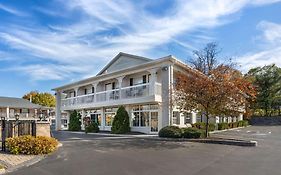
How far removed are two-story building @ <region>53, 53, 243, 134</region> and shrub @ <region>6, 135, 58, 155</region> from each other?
11830mm

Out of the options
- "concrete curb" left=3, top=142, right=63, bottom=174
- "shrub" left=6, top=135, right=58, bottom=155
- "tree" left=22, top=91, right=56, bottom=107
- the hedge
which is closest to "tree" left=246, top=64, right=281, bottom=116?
the hedge

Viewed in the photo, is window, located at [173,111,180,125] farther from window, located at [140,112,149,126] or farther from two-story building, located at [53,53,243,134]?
window, located at [140,112,149,126]

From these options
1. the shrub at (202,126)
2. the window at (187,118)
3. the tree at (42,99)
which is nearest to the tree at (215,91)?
the shrub at (202,126)

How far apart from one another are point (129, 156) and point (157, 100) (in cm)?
1162

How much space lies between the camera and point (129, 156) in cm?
1223

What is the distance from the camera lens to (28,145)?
12.6 meters

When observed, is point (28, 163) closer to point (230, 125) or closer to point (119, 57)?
point (119, 57)

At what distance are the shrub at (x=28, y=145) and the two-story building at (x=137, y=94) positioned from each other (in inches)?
466

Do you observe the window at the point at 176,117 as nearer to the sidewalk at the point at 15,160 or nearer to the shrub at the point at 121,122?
the shrub at the point at 121,122

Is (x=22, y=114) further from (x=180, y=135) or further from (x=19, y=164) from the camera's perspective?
(x=19, y=164)

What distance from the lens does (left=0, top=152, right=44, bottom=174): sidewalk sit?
389 inches

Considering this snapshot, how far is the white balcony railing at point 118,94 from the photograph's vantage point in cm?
2455

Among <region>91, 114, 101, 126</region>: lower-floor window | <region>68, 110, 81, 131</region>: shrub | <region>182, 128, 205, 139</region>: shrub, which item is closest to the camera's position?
<region>182, 128, 205, 139</region>: shrub

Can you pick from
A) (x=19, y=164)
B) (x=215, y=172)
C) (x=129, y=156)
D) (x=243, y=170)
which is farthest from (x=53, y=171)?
(x=243, y=170)
